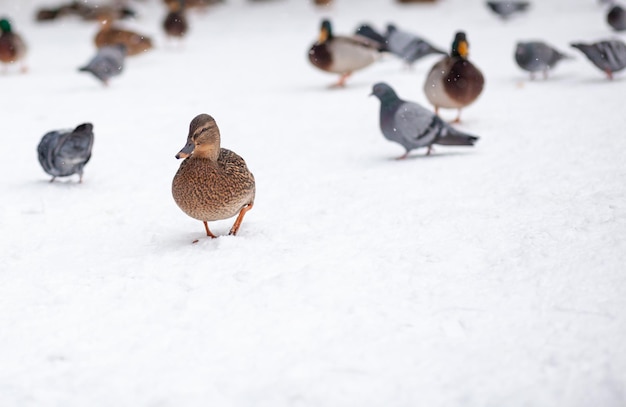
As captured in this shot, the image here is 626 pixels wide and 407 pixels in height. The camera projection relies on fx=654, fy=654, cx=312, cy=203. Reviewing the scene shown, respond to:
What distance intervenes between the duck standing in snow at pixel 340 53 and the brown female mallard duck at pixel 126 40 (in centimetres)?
390

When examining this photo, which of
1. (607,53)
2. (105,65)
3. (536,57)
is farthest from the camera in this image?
(105,65)

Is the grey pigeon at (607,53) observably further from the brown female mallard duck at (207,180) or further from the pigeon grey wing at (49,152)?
the pigeon grey wing at (49,152)

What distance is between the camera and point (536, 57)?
7.70m

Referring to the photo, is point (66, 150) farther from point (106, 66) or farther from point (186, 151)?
point (106, 66)

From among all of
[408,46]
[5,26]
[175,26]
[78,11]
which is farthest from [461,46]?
[78,11]

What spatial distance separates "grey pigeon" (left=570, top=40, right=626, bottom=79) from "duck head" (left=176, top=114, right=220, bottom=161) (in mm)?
5013

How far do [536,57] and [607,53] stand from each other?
0.85 metres

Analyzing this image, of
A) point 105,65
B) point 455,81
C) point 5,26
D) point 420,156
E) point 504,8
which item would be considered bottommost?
point 420,156

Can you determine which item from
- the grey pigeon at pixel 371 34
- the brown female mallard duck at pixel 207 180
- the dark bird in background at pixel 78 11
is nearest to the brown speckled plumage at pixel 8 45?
the grey pigeon at pixel 371 34

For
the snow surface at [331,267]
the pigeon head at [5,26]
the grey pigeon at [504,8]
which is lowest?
the snow surface at [331,267]

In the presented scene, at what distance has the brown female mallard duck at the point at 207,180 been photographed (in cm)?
353

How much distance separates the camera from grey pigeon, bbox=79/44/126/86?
8.79m

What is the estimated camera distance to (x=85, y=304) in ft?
9.84

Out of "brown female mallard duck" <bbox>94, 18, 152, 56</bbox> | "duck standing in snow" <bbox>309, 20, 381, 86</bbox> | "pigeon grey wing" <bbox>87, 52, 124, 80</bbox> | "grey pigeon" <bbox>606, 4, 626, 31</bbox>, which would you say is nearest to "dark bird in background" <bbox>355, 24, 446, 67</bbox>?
"duck standing in snow" <bbox>309, 20, 381, 86</bbox>
